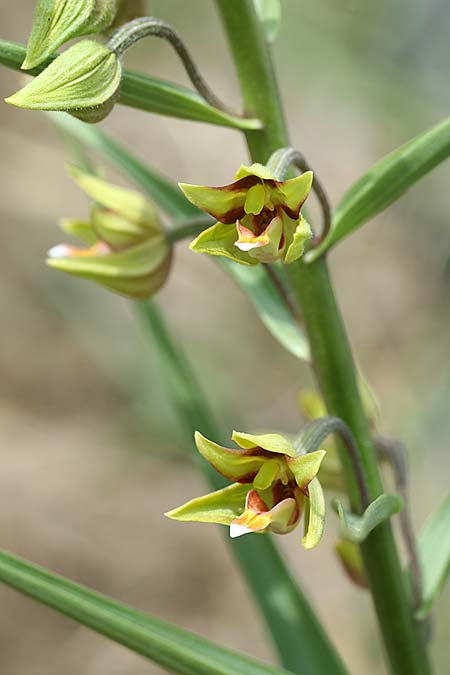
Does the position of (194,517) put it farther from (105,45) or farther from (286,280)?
(105,45)

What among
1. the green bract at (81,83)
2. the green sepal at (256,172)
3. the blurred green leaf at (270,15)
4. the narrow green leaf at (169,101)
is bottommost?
the green sepal at (256,172)

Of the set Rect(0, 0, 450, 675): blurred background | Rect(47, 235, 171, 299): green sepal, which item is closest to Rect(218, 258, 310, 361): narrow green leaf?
Rect(47, 235, 171, 299): green sepal

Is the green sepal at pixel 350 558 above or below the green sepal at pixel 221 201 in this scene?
below

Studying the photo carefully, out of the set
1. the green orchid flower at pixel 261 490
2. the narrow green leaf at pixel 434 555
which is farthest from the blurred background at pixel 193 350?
the green orchid flower at pixel 261 490

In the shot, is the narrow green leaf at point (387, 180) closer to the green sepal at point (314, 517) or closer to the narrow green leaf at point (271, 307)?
the narrow green leaf at point (271, 307)

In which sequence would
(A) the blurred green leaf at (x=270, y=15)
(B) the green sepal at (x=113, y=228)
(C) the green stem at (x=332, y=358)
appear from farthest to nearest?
(B) the green sepal at (x=113, y=228)
(A) the blurred green leaf at (x=270, y=15)
(C) the green stem at (x=332, y=358)

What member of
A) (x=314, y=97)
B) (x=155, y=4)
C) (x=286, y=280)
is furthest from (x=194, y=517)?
(x=314, y=97)

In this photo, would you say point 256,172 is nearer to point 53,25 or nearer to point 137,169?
point 53,25
